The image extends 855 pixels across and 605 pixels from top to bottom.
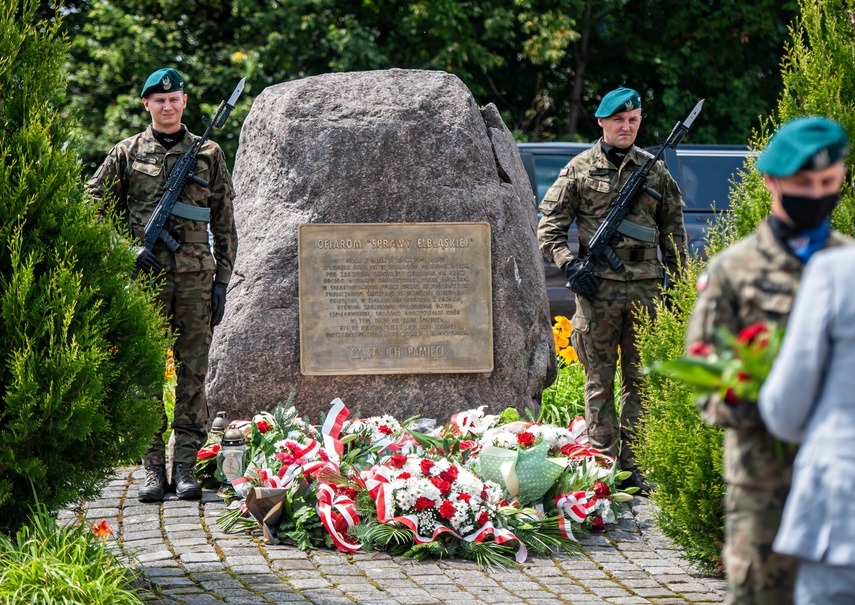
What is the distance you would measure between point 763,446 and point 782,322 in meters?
0.28

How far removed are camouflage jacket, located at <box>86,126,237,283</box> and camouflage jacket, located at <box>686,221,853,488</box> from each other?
3484mm

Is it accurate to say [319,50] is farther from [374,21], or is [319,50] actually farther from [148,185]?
[148,185]

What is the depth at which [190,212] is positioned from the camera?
555cm

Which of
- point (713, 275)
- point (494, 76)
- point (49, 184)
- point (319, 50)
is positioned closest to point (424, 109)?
point (49, 184)

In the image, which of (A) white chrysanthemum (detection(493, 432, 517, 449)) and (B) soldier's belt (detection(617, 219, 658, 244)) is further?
(B) soldier's belt (detection(617, 219, 658, 244))

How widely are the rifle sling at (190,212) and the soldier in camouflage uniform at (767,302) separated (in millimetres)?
3461

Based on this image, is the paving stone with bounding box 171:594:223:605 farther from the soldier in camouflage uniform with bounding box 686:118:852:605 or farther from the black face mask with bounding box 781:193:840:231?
the black face mask with bounding box 781:193:840:231

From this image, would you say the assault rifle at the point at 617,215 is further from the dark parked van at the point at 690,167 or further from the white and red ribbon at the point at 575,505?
the dark parked van at the point at 690,167

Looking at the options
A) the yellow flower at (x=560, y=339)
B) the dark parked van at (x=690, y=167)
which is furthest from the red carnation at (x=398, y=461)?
the dark parked van at (x=690, y=167)

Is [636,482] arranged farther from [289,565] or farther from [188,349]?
[188,349]

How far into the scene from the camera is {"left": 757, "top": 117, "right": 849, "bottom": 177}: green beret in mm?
2420

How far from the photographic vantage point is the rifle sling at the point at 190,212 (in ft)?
18.1

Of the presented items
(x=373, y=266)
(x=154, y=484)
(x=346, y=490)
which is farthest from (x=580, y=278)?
(x=154, y=484)

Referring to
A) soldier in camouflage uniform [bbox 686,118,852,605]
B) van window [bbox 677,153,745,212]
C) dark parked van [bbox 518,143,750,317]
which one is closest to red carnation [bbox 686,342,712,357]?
soldier in camouflage uniform [bbox 686,118,852,605]
